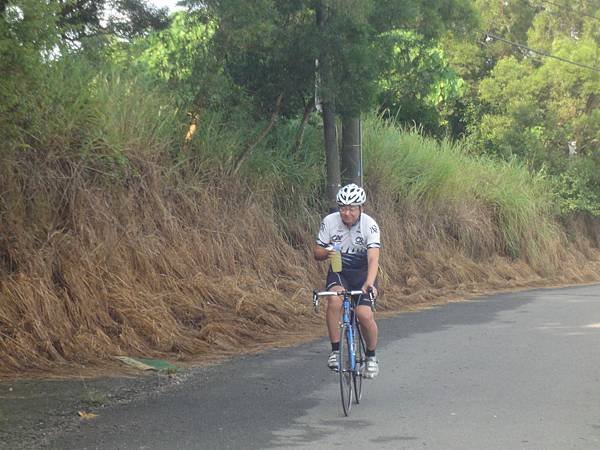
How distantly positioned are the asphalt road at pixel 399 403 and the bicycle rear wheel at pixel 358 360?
14 centimetres

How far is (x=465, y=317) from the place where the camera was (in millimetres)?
14805

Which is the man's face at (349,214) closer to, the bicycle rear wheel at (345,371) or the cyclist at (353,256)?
the cyclist at (353,256)

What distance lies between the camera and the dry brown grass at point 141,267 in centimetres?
1022

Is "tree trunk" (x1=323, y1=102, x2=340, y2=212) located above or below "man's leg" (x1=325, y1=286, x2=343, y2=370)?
above

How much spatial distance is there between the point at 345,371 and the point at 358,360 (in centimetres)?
42

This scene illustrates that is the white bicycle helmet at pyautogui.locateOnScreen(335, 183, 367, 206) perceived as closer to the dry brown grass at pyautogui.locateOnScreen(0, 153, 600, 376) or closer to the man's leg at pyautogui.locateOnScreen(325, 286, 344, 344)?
the man's leg at pyautogui.locateOnScreen(325, 286, 344, 344)

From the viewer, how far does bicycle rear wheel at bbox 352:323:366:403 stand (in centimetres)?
807

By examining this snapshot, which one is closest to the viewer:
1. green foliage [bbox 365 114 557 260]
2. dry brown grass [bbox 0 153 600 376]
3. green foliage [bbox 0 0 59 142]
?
green foliage [bbox 0 0 59 142]

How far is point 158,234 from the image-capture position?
492 inches

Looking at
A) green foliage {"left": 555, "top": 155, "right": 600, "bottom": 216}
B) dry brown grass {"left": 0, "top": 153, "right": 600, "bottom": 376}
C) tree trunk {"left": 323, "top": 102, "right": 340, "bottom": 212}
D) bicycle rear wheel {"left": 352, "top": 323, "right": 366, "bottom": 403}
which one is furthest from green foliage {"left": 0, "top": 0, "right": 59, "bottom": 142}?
green foliage {"left": 555, "top": 155, "right": 600, "bottom": 216}

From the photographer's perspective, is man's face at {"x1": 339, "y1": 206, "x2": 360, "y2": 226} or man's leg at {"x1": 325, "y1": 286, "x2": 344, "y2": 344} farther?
man's face at {"x1": 339, "y1": 206, "x2": 360, "y2": 226}

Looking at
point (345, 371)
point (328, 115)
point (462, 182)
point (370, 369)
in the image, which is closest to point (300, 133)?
point (328, 115)

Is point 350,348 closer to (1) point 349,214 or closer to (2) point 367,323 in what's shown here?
(2) point 367,323

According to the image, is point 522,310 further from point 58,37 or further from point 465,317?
point 58,37
